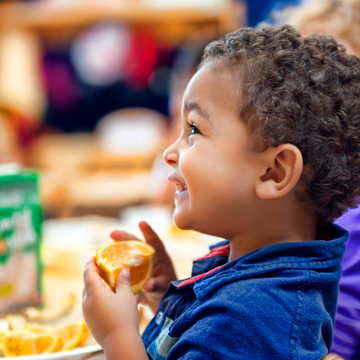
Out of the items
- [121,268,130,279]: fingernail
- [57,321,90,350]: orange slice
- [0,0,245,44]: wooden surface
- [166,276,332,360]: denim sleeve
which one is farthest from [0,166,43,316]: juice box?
[0,0,245,44]: wooden surface

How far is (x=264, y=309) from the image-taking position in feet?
1.59

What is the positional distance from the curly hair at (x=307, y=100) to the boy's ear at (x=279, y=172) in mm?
13

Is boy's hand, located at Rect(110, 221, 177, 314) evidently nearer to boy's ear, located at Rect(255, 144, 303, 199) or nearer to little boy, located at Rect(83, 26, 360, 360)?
little boy, located at Rect(83, 26, 360, 360)

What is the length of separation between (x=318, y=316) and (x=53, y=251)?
2.88 ft

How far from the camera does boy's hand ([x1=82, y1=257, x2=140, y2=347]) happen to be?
1.77 ft

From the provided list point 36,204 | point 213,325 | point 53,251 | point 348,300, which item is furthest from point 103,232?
point 213,325

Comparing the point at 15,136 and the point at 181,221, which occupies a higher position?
the point at 181,221

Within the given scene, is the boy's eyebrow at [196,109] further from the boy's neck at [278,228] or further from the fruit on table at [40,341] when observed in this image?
the fruit on table at [40,341]

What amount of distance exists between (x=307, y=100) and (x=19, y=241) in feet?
1.93

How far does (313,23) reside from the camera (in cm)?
107

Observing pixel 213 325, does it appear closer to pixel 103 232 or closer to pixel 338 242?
pixel 338 242

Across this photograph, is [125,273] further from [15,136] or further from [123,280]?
[15,136]

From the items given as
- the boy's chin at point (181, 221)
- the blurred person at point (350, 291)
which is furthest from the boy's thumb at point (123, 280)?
the blurred person at point (350, 291)

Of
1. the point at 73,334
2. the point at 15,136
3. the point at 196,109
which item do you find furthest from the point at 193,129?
the point at 15,136
